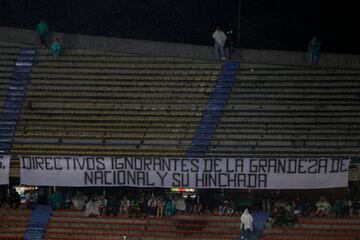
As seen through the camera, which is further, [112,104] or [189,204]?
[112,104]

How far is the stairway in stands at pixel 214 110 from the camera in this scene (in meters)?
37.6

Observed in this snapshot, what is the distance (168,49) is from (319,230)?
361 inches

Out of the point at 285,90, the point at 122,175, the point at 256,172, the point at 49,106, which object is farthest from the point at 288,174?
the point at 49,106

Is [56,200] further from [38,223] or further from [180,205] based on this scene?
[180,205]

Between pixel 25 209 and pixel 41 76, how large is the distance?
17.2 ft

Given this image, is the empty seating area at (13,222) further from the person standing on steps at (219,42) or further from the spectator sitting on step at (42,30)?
the person standing on steps at (219,42)

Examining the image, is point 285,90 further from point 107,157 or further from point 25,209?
point 25,209

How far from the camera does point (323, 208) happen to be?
36.7 metres

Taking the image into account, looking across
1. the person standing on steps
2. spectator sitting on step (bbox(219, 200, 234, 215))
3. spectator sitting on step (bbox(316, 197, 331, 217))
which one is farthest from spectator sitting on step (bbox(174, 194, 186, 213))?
the person standing on steps

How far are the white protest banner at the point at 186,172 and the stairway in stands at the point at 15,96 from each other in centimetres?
158

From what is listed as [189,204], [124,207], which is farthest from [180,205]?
[124,207]

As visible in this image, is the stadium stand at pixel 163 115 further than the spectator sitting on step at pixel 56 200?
No

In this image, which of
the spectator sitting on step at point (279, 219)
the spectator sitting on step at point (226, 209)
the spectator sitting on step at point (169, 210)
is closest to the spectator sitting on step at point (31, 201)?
the spectator sitting on step at point (169, 210)

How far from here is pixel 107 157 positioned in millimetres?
37000
